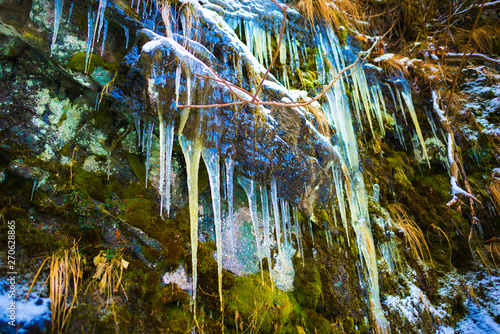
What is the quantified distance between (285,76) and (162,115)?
7.20ft

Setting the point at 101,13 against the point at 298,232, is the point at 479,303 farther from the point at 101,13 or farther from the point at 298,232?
the point at 101,13

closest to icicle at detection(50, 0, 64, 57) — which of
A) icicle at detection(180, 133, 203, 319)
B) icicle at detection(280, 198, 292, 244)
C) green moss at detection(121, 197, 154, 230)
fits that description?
icicle at detection(180, 133, 203, 319)

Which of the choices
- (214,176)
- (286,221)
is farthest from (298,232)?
(214,176)

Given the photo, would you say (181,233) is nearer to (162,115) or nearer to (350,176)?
(162,115)

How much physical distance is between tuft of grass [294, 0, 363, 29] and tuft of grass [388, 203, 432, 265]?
3308 mm

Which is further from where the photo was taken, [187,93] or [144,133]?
[144,133]

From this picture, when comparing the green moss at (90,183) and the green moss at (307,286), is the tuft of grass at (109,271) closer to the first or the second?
the green moss at (90,183)

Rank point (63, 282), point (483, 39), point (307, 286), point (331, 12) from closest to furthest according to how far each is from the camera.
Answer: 1. point (63, 282)
2. point (307, 286)
3. point (331, 12)
4. point (483, 39)

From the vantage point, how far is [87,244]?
2.02m

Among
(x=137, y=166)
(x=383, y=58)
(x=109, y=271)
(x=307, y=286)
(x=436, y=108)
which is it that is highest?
(x=383, y=58)

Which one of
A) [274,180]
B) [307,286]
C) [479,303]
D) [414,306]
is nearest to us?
[274,180]

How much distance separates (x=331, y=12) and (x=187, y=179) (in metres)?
3.88

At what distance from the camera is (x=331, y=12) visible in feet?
14.0

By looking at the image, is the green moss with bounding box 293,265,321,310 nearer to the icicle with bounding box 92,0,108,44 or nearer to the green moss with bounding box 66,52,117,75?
the green moss with bounding box 66,52,117,75
